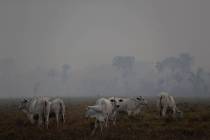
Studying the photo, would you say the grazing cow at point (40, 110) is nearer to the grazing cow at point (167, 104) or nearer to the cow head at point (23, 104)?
the cow head at point (23, 104)

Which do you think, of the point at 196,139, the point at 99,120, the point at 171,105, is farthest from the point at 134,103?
the point at 196,139

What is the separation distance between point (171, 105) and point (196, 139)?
9016mm

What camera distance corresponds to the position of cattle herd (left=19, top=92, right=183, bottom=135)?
58.6 ft

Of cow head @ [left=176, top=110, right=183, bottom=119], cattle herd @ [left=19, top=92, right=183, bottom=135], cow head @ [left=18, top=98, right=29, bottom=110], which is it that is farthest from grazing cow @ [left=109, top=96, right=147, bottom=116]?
cow head @ [left=18, top=98, right=29, bottom=110]

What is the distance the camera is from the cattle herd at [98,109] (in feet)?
58.6

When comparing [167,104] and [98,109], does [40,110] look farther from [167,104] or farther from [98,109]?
[167,104]

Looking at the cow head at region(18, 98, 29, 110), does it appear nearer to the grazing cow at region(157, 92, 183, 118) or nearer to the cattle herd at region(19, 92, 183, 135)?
the cattle herd at region(19, 92, 183, 135)

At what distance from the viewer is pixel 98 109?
58.1 feet

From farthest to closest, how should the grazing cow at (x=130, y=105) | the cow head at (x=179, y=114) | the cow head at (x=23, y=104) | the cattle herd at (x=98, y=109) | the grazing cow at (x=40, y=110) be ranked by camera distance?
the grazing cow at (x=130, y=105), the cow head at (x=179, y=114), the cow head at (x=23, y=104), the grazing cow at (x=40, y=110), the cattle herd at (x=98, y=109)

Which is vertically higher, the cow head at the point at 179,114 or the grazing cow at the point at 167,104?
the grazing cow at the point at 167,104

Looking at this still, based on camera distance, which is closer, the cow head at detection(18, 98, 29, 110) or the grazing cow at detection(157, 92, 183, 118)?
the grazing cow at detection(157, 92, 183, 118)

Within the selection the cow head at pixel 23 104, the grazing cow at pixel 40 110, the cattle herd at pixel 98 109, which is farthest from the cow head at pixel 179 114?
the cow head at pixel 23 104

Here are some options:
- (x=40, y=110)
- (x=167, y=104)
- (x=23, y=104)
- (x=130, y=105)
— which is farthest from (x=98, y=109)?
(x=23, y=104)

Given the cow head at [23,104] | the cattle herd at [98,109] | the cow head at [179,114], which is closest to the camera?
the cattle herd at [98,109]
